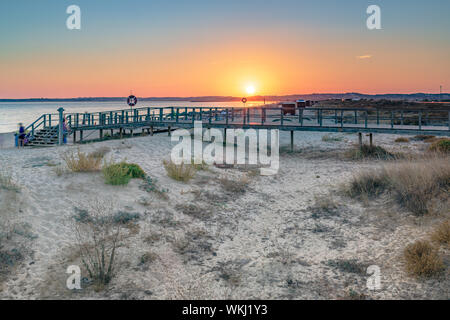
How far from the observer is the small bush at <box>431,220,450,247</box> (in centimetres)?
733

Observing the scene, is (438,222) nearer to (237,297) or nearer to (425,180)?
(425,180)

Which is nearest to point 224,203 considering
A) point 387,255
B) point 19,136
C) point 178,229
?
point 178,229

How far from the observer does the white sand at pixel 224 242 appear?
6117mm

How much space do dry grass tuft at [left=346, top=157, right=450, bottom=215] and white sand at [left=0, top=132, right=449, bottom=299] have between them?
1.79 ft

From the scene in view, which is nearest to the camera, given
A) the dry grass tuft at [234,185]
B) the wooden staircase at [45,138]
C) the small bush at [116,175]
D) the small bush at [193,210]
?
the small bush at [193,210]

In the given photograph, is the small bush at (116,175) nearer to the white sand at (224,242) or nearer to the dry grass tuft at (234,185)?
the white sand at (224,242)

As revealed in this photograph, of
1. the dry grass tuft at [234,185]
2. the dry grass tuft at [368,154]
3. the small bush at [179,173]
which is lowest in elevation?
the dry grass tuft at [234,185]

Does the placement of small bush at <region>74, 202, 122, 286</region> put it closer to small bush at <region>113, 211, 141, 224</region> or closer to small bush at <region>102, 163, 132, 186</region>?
small bush at <region>113, 211, 141, 224</region>

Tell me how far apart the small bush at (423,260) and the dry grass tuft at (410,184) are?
247 centimetres

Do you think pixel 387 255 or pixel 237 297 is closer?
pixel 237 297

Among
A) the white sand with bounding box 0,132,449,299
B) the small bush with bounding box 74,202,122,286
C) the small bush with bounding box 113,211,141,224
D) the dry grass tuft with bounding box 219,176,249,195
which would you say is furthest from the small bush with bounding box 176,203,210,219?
the dry grass tuft with bounding box 219,176,249,195

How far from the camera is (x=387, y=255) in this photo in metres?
7.44

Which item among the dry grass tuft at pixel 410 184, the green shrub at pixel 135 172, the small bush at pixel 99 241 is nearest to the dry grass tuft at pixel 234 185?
the green shrub at pixel 135 172

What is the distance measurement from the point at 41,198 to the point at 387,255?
831 centimetres
